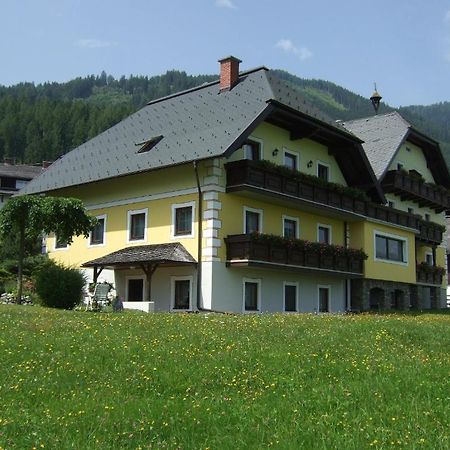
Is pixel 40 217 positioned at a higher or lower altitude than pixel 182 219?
lower

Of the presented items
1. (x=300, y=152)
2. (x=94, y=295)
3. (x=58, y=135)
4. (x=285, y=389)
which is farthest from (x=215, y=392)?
(x=58, y=135)

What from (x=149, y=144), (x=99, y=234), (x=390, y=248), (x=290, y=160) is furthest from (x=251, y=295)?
(x=390, y=248)

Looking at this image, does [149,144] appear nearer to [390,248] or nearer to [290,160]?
[290,160]

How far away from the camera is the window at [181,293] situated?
2583 centimetres

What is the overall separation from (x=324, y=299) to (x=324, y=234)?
3148mm

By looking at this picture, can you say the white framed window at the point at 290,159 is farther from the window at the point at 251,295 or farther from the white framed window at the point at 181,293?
the white framed window at the point at 181,293

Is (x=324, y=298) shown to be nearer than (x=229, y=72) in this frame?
No

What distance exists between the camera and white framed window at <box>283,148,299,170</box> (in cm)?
2895

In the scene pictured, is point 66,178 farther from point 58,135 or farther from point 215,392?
point 58,135

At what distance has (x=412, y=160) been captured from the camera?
39469mm

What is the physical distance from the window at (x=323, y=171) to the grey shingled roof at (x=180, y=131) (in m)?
2.02

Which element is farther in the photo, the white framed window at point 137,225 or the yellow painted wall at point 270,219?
the white framed window at point 137,225

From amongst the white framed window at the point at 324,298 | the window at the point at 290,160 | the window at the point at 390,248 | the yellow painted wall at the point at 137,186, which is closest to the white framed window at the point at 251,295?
the yellow painted wall at the point at 137,186

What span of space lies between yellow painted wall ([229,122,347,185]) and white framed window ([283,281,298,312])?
211 inches
